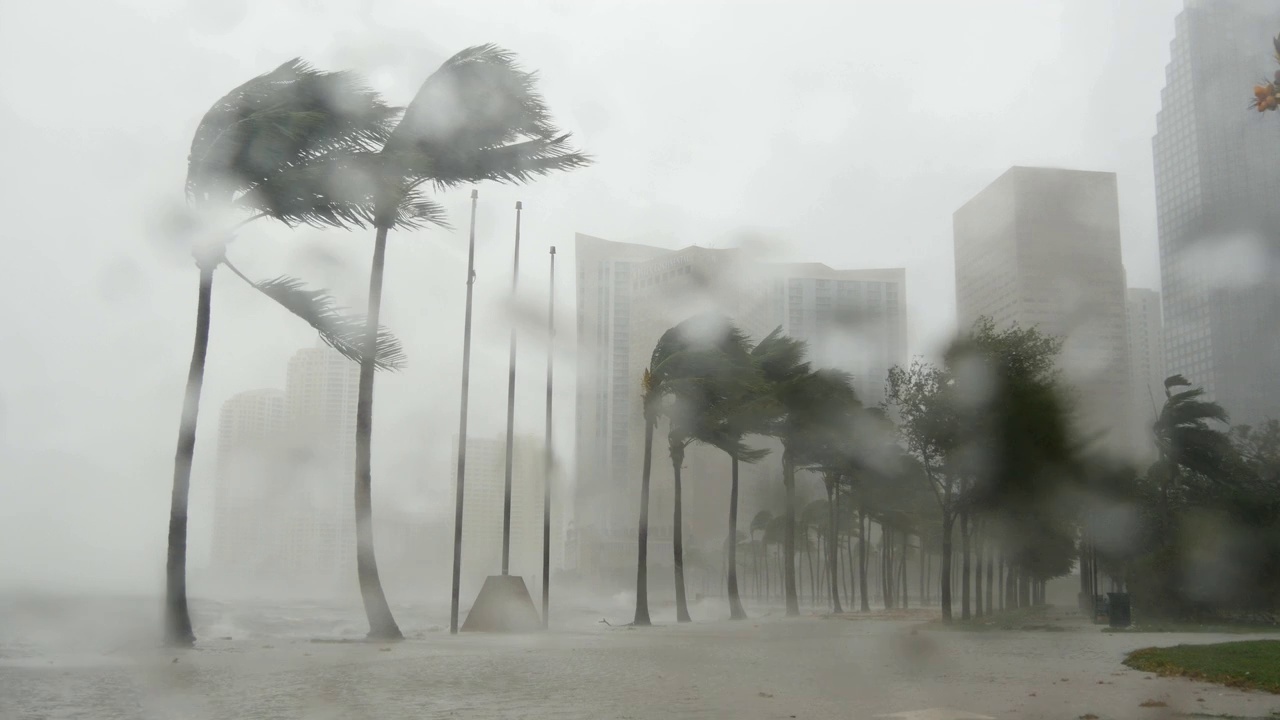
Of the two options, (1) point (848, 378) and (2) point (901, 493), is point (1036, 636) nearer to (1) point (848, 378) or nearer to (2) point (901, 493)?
(1) point (848, 378)

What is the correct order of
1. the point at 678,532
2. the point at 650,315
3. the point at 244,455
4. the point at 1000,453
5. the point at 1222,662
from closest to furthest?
the point at 1222,662
the point at 244,455
the point at 1000,453
the point at 678,532
the point at 650,315

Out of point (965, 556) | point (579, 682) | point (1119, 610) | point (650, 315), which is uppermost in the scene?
point (650, 315)

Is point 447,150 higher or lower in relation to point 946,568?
higher

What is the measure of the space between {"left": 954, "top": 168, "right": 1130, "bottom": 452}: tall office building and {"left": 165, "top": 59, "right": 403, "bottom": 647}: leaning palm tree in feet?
54.6

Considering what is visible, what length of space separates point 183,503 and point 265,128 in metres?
5.95

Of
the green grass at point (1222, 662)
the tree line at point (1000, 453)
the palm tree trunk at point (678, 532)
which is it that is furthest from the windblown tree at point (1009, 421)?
the green grass at point (1222, 662)

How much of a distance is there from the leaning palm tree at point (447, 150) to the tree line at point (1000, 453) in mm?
12144

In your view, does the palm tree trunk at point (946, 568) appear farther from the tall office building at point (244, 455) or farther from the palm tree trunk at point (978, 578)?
the tall office building at point (244, 455)

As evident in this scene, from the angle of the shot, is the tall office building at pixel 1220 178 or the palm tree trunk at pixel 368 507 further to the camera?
the tall office building at pixel 1220 178

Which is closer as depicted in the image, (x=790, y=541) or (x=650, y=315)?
(x=650, y=315)

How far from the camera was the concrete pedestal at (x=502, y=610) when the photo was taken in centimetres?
2369

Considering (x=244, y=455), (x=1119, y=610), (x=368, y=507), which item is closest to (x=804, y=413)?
(x=1119, y=610)

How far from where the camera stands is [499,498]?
110 feet

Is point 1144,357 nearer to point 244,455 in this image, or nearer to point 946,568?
point 946,568
